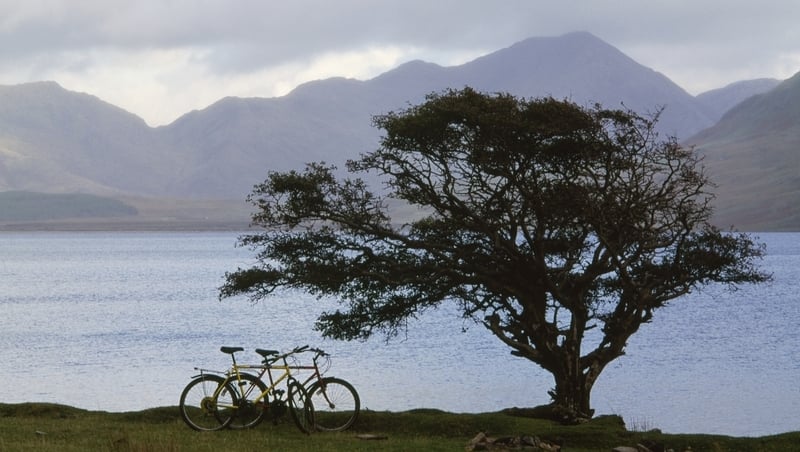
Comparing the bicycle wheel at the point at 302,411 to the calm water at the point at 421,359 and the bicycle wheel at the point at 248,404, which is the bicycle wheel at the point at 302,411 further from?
the calm water at the point at 421,359

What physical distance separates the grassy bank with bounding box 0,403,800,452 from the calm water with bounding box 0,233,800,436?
19729 millimetres

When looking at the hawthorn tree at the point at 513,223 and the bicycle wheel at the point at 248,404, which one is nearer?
the bicycle wheel at the point at 248,404

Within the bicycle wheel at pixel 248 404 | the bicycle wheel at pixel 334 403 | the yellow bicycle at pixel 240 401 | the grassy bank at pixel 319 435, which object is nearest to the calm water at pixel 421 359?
the grassy bank at pixel 319 435

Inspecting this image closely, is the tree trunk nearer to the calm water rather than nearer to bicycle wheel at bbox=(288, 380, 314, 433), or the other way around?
bicycle wheel at bbox=(288, 380, 314, 433)

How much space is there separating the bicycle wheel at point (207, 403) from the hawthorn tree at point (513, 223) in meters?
8.26

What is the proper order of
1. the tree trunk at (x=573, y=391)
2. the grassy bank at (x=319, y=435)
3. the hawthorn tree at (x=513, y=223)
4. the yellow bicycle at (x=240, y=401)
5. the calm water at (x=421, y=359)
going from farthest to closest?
the calm water at (x=421, y=359), the tree trunk at (x=573, y=391), the hawthorn tree at (x=513, y=223), the yellow bicycle at (x=240, y=401), the grassy bank at (x=319, y=435)

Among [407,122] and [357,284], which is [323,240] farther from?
[407,122]

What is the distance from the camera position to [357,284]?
32.1m

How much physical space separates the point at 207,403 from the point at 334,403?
2.58 metres

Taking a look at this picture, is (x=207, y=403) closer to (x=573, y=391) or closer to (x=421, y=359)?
(x=573, y=391)

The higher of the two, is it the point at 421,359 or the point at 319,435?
the point at 421,359

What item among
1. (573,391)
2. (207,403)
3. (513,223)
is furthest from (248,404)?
(573,391)

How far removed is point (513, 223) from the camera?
3088 cm

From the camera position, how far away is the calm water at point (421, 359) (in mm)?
51156
